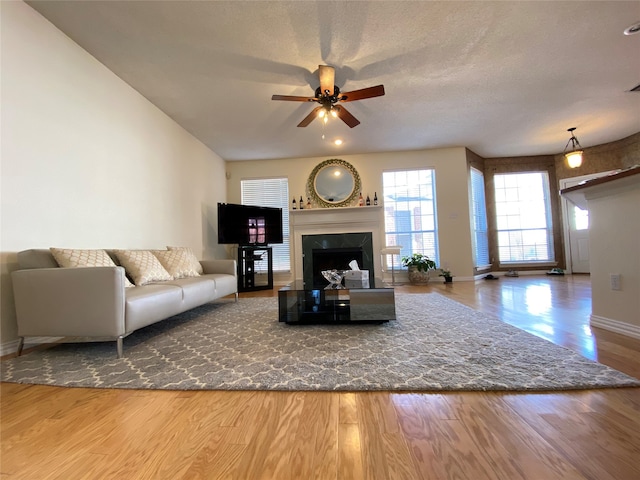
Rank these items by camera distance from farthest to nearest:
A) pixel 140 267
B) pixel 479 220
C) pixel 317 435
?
pixel 479 220 → pixel 140 267 → pixel 317 435

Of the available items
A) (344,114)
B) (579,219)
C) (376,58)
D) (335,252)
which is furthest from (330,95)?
(579,219)

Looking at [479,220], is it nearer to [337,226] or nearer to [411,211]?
[411,211]

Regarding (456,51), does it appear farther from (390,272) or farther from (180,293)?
(390,272)

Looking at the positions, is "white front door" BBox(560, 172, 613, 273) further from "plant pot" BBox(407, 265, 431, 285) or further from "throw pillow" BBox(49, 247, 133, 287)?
"throw pillow" BBox(49, 247, 133, 287)

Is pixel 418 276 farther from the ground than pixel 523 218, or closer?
closer

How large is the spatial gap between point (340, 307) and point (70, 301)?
2096 millimetres

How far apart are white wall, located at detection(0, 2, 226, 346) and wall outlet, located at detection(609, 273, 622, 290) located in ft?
14.2

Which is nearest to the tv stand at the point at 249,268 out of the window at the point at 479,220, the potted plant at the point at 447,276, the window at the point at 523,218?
the potted plant at the point at 447,276

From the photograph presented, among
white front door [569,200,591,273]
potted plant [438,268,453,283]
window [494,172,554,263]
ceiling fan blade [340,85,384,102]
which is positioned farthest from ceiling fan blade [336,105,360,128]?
white front door [569,200,591,273]

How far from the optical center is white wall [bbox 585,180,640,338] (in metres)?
1.98

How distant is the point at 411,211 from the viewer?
581cm

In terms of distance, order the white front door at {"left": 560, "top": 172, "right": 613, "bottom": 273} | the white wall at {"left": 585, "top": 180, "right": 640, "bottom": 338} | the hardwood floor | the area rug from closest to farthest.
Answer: the hardwood floor
the area rug
the white wall at {"left": 585, "top": 180, "right": 640, "bottom": 338}
the white front door at {"left": 560, "top": 172, "right": 613, "bottom": 273}

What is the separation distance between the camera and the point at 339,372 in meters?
1.53

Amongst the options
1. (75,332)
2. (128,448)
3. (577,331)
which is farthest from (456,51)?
(75,332)
